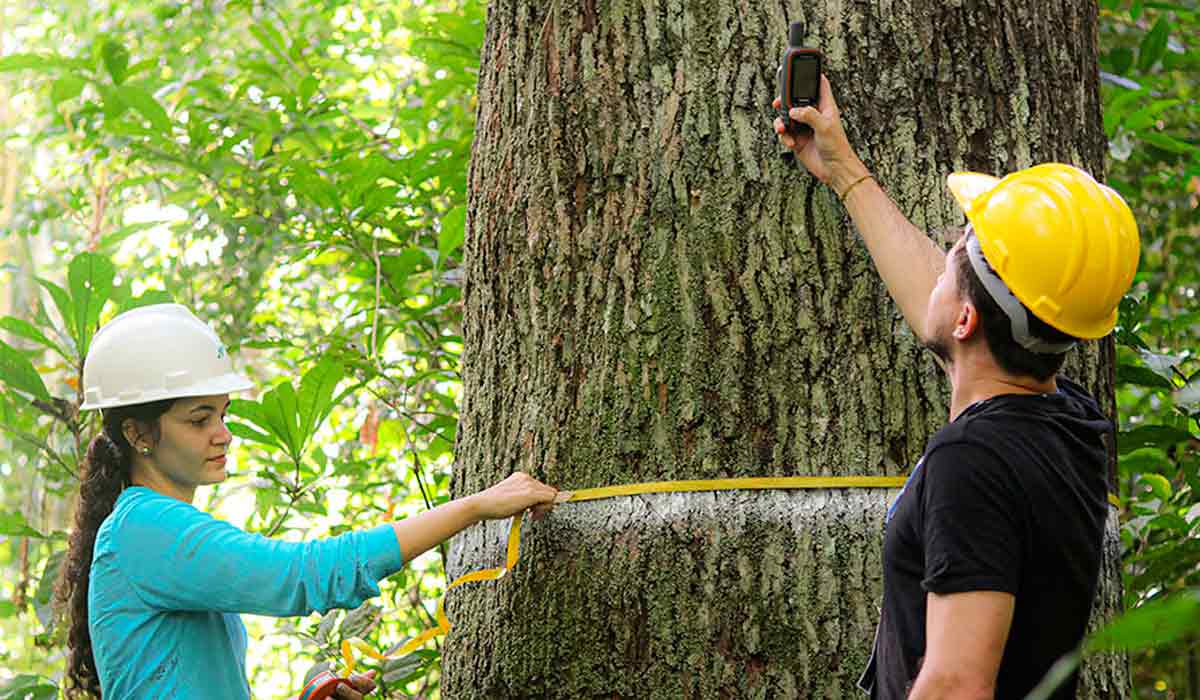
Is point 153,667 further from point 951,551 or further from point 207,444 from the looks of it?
point 951,551

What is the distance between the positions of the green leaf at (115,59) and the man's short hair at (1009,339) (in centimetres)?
303

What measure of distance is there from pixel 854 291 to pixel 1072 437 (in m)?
0.56

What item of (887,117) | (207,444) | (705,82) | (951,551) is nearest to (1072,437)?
(951,551)

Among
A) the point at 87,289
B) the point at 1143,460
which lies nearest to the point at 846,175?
the point at 1143,460

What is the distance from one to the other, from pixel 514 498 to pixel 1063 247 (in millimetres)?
1058

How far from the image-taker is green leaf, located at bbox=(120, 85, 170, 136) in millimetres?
3705

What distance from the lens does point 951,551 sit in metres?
1.53

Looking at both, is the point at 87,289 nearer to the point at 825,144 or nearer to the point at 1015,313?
the point at 825,144

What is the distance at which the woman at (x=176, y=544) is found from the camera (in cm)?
223

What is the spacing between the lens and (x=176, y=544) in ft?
7.54

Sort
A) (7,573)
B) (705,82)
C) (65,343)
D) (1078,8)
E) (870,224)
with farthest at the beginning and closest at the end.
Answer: (7,573) < (65,343) < (1078,8) < (705,82) < (870,224)

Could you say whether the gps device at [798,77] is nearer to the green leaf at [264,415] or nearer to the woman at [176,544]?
the woman at [176,544]

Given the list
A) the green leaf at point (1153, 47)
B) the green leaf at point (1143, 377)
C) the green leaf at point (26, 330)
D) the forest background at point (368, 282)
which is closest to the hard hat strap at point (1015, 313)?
the forest background at point (368, 282)

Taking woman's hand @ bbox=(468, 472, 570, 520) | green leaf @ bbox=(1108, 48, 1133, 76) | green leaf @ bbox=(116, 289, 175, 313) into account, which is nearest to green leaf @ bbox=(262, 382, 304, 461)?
green leaf @ bbox=(116, 289, 175, 313)
